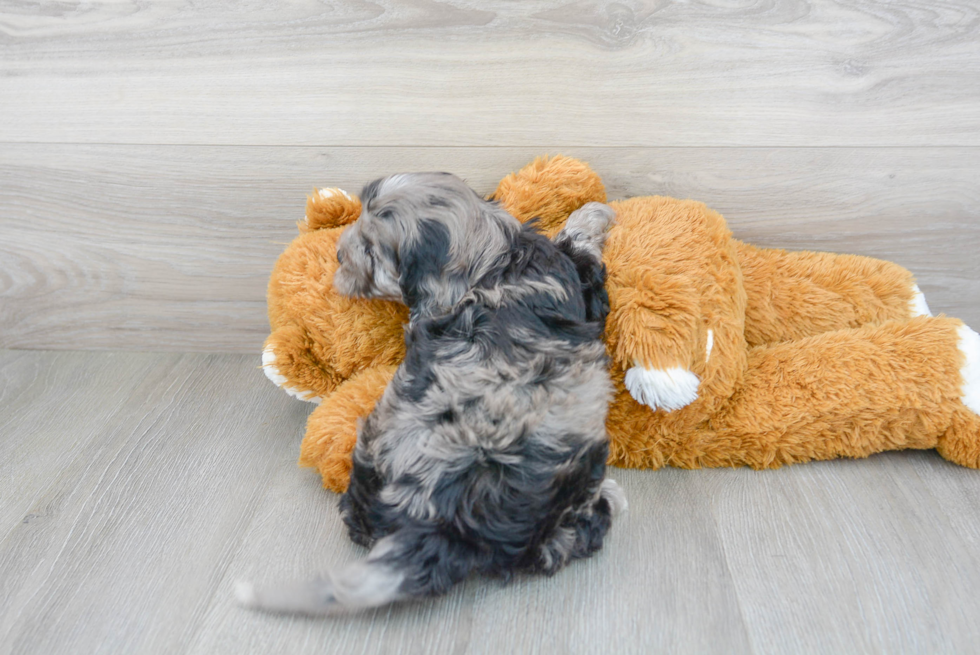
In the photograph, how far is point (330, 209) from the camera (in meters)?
1.53

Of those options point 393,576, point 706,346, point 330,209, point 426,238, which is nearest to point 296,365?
point 330,209

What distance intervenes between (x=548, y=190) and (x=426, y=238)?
1.25 ft

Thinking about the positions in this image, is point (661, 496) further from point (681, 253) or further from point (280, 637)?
point (280, 637)

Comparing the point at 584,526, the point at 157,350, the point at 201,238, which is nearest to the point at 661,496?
the point at 584,526

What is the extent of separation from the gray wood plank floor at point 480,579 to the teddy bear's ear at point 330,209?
1.65 feet

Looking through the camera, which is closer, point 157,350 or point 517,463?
point 517,463

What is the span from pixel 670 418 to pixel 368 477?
24.4 inches

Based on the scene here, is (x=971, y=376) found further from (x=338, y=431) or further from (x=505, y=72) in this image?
(x=338, y=431)

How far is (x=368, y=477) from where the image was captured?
119 centimetres

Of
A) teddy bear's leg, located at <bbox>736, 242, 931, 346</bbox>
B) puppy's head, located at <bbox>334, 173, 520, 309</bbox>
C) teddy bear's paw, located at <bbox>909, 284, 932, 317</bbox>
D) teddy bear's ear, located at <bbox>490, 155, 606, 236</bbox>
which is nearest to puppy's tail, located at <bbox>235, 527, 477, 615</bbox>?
puppy's head, located at <bbox>334, 173, 520, 309</bbox>

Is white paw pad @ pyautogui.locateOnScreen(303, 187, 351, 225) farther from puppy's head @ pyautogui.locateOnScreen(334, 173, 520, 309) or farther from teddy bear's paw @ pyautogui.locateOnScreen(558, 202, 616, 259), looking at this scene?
teddy bear's paw @ pyautogui.locateOnScreen(558, 202, 616, 259)

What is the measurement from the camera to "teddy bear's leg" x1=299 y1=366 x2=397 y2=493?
1360 mm

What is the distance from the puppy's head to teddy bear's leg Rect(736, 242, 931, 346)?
0.62 metres

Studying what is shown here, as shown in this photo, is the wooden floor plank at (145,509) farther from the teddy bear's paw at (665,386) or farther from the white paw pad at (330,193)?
the teddy bear's paw at (665,386)
